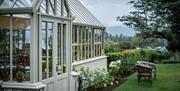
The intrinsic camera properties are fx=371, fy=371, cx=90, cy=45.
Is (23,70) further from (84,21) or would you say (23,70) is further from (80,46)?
(84,21)

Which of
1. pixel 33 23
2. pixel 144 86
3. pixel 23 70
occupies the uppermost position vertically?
pixel 33 23

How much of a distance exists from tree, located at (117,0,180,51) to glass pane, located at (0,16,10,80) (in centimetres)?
639

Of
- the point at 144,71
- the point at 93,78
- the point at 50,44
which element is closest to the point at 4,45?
the point at 50,44

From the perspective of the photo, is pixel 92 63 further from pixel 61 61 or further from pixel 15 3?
pixel 15 3

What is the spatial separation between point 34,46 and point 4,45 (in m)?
0.90

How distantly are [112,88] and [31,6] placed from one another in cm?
826

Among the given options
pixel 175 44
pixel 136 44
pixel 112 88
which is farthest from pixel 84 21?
pixel 136 44

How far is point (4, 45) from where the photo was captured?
1047 centimetres

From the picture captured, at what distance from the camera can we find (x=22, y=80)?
1018 cm

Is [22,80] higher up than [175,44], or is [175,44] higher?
[175,44]

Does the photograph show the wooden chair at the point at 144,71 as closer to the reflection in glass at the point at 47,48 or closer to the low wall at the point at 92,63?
the low wall at the point at 92,63

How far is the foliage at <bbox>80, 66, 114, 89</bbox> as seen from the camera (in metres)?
15.6

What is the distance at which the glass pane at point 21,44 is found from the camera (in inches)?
406

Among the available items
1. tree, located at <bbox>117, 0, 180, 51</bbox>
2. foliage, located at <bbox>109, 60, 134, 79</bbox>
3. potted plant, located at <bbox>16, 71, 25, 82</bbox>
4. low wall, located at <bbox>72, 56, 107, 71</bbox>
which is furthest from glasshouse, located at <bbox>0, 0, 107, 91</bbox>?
foliage, located at <bbox>109, 60, 134, 79</bbox>
